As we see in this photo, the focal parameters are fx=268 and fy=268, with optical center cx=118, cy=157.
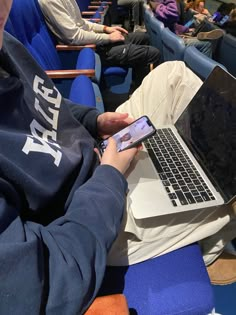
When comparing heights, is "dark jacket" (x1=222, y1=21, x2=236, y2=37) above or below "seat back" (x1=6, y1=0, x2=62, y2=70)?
above

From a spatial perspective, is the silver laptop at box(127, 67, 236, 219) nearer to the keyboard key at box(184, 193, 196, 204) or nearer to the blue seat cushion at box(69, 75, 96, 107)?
the keyboard key at box(184, 193, 196, 204)

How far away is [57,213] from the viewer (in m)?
0.59

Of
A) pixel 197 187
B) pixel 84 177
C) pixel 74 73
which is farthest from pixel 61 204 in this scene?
pixel 74 73

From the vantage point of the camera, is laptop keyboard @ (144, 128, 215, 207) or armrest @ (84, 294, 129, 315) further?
laptop keyboard @ (144, 128, 215, 207)

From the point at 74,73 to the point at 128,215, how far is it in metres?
1.06

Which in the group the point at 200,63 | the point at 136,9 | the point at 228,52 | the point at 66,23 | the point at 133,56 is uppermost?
the point at 200,63

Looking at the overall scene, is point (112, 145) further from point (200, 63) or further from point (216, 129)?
point (200, 63)

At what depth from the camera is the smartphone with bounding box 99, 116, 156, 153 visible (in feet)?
2.28

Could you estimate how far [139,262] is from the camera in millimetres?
643

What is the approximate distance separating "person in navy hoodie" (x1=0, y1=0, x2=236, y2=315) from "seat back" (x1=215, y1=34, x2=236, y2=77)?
2.39 meters

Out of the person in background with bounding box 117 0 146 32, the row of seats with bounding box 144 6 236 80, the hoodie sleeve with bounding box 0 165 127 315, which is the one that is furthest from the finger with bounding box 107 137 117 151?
the person in background with bounding box 117 0 146 32

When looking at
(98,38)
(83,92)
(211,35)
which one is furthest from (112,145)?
(211,35)

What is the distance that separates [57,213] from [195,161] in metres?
0.41

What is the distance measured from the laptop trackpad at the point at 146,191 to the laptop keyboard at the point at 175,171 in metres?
0.02
